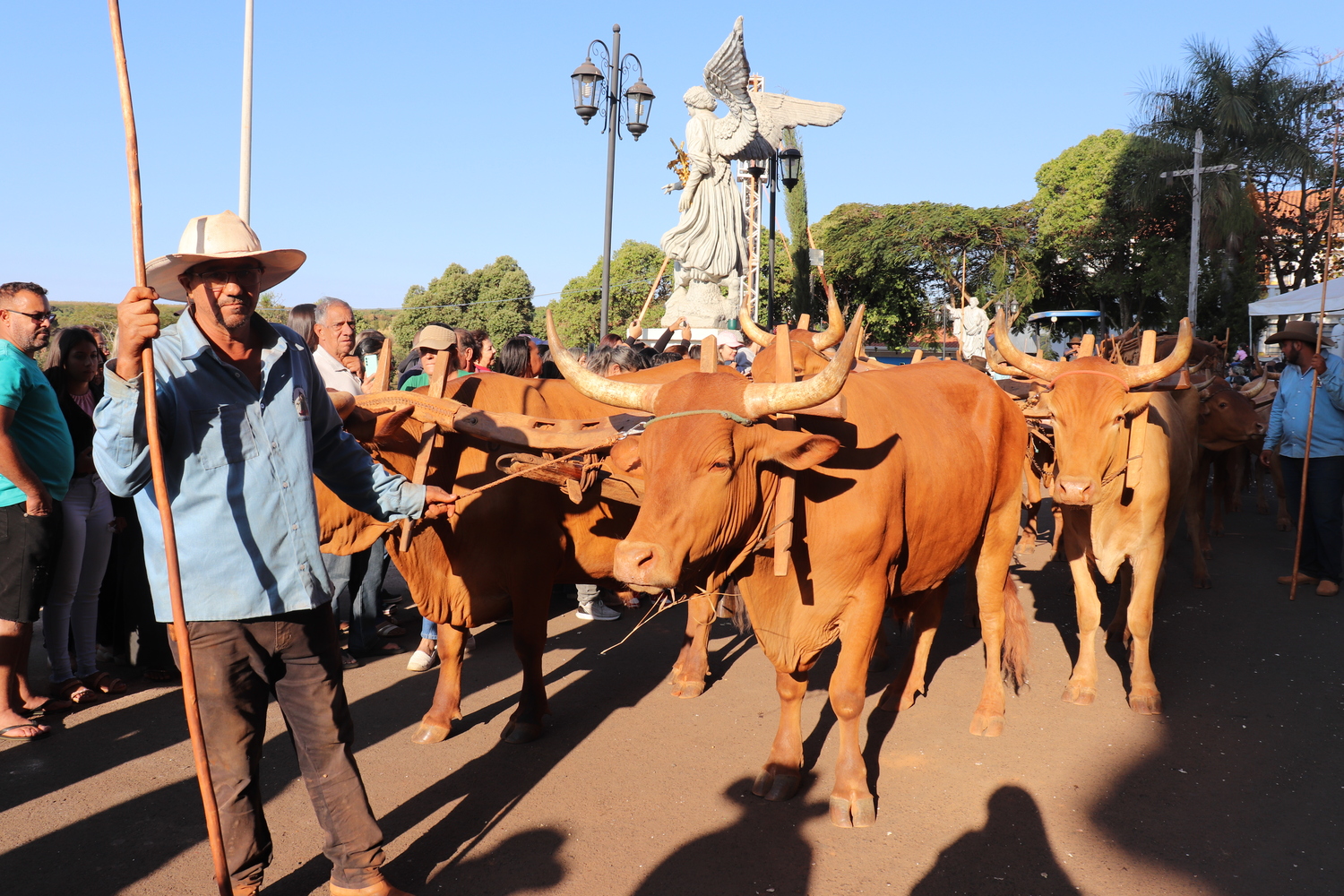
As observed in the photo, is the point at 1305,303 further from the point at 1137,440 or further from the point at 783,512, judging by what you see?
the point at 783,512

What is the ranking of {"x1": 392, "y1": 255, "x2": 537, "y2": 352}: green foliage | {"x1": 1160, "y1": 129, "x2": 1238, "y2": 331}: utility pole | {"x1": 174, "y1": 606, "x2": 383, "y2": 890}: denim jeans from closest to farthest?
{"x1": 174, "y1": 606, "x2": 383, "y2": 890}: denim jeans → {"x1": 1160, "y1": 129, "x2": 1238, "y2": 331}: utility pole → {"x1": 392, "y1": 255, "x2": 537, "y2": 352}: green foliage

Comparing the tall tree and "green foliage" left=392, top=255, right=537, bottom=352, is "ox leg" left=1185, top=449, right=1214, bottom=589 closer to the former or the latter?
the tall tree

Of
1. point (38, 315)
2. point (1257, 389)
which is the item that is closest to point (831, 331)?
point (38, 315)

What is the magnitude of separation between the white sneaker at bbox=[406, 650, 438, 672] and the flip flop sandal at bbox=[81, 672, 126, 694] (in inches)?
63.4

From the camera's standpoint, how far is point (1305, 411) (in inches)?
311

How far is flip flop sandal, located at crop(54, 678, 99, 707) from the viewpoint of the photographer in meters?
5.16

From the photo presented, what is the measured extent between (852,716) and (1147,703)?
7.05 ft

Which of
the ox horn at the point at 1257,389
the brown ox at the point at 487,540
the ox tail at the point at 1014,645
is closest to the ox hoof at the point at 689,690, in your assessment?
the brown ox at the point at 487,540

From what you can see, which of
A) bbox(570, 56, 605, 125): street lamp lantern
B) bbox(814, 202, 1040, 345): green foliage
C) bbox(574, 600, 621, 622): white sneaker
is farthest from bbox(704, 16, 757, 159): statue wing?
bbox(814, 202, 1040, 345): green foliage

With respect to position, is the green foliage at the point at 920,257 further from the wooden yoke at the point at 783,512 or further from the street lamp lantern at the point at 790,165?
the wooden yoke at the point at 783,512

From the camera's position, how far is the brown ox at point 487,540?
431cm

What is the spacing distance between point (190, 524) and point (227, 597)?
248mm

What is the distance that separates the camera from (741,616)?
239 inches

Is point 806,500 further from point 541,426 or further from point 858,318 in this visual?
point 541,426
